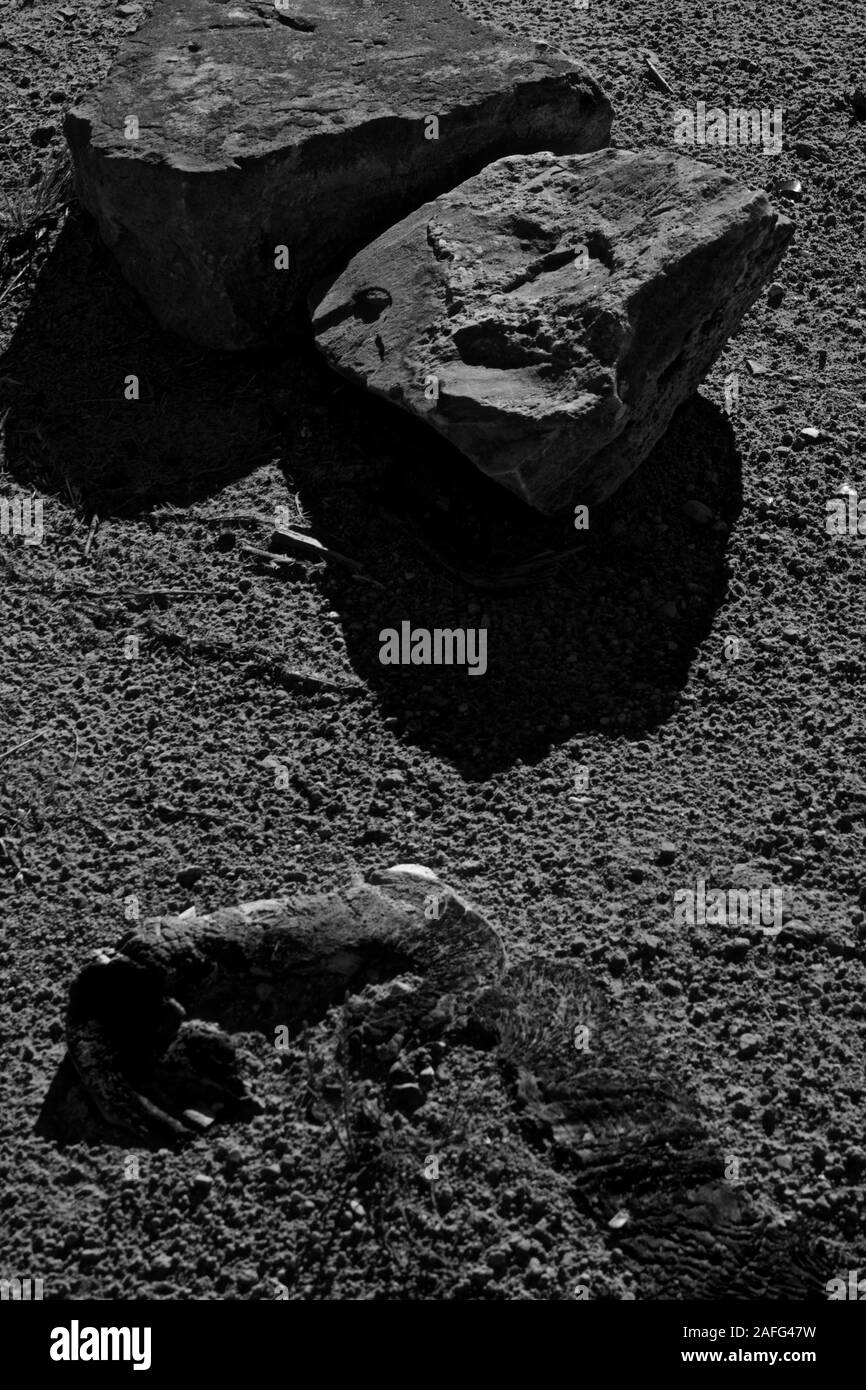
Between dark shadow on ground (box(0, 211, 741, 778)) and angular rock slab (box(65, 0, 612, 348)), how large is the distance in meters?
0.22

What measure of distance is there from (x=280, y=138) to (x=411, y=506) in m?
1.26

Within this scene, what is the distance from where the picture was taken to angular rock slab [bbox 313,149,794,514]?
3.79 m

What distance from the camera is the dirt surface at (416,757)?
110 inches

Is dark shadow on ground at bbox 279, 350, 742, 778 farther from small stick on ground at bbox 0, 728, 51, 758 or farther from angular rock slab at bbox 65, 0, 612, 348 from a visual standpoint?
small stick on ground at bbox 0, 728, 51, 758

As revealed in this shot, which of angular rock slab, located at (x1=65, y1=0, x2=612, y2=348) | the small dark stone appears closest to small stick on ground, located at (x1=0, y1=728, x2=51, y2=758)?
the small dark stone

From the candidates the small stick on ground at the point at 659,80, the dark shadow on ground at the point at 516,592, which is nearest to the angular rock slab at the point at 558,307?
the dark shadow on ground at the point at 516,592

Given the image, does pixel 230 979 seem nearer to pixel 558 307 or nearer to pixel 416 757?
pixel 416 757

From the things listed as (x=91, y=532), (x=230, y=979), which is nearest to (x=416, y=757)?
(x=230, y=979)

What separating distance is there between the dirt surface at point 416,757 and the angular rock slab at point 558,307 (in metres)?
0.24

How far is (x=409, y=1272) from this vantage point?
8.83 ft

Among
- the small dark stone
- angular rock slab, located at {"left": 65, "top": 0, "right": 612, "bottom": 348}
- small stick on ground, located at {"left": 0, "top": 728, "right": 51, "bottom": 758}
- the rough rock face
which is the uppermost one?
angular rock slab, located at {"left": 65, "top": 0, "right": 612, "bottom": 348}

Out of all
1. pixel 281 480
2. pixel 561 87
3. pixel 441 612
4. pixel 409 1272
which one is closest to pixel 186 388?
pixel 281 480

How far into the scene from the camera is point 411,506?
4121mm

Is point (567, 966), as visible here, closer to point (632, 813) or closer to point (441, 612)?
point (632, 813)
